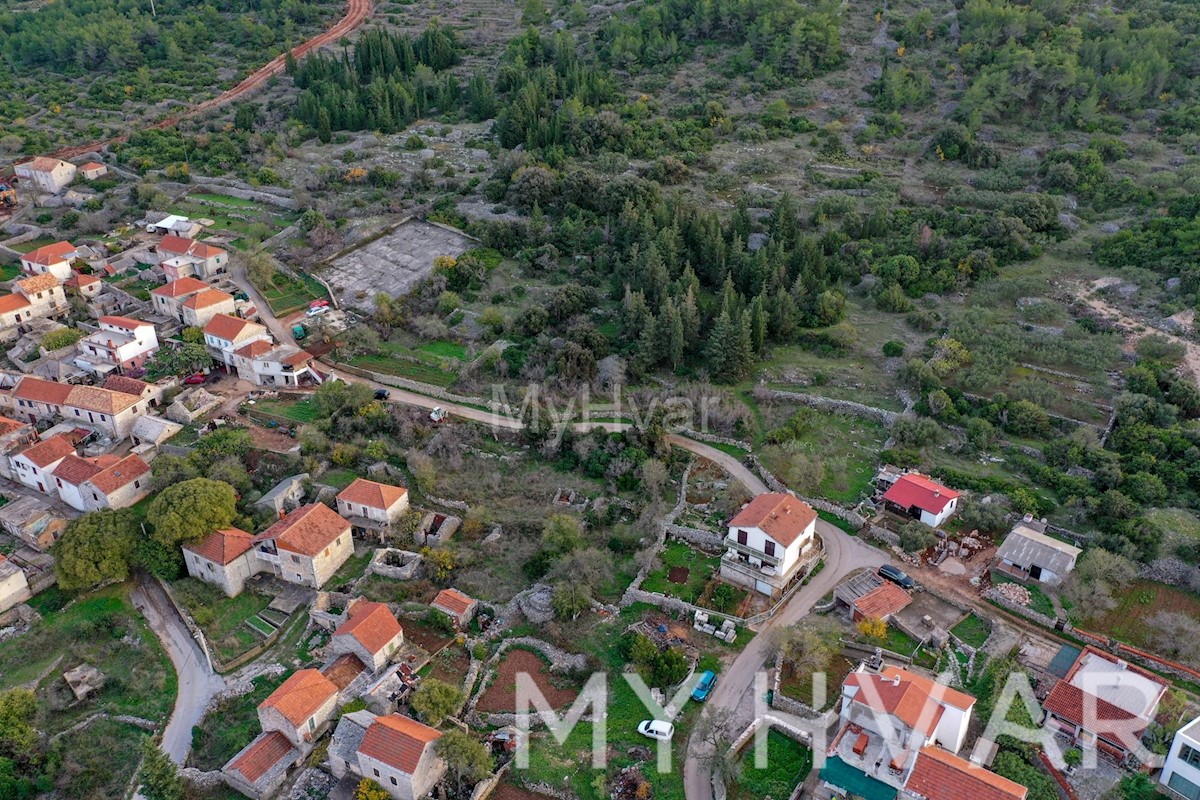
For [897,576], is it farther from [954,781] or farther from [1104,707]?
[954,781]

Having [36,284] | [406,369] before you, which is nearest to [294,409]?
[406,369]

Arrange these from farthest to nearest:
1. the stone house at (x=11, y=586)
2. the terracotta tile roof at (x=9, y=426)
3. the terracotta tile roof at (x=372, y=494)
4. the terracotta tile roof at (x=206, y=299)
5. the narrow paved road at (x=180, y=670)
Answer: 1. the terracotta tile roof at (x=206, y=299)
2. the terracotta tile roof at (x=9, y=426)
3. the terracotta tile roof at (x=372, y=494)
4. the stone house at (x=11, y=586)
5. the narrow paved road at (x=180, y=670)

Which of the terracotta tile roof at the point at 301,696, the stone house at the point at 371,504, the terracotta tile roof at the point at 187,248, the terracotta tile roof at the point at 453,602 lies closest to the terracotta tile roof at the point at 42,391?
the terracotta tile roof at the point at 187,248

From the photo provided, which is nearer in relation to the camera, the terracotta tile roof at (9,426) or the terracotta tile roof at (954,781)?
the terracotta tile roof at (954,781)

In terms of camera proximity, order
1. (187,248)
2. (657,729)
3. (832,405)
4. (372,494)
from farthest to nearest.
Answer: (187,248) < (832,405) < (372,494) < (657,729)

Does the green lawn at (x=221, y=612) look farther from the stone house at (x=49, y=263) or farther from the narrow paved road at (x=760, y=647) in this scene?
the stone house at (x=49, y=263)

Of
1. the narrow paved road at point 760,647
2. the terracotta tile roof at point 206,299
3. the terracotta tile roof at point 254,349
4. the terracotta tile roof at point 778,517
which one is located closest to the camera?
the narrow paved road at point 760,647
